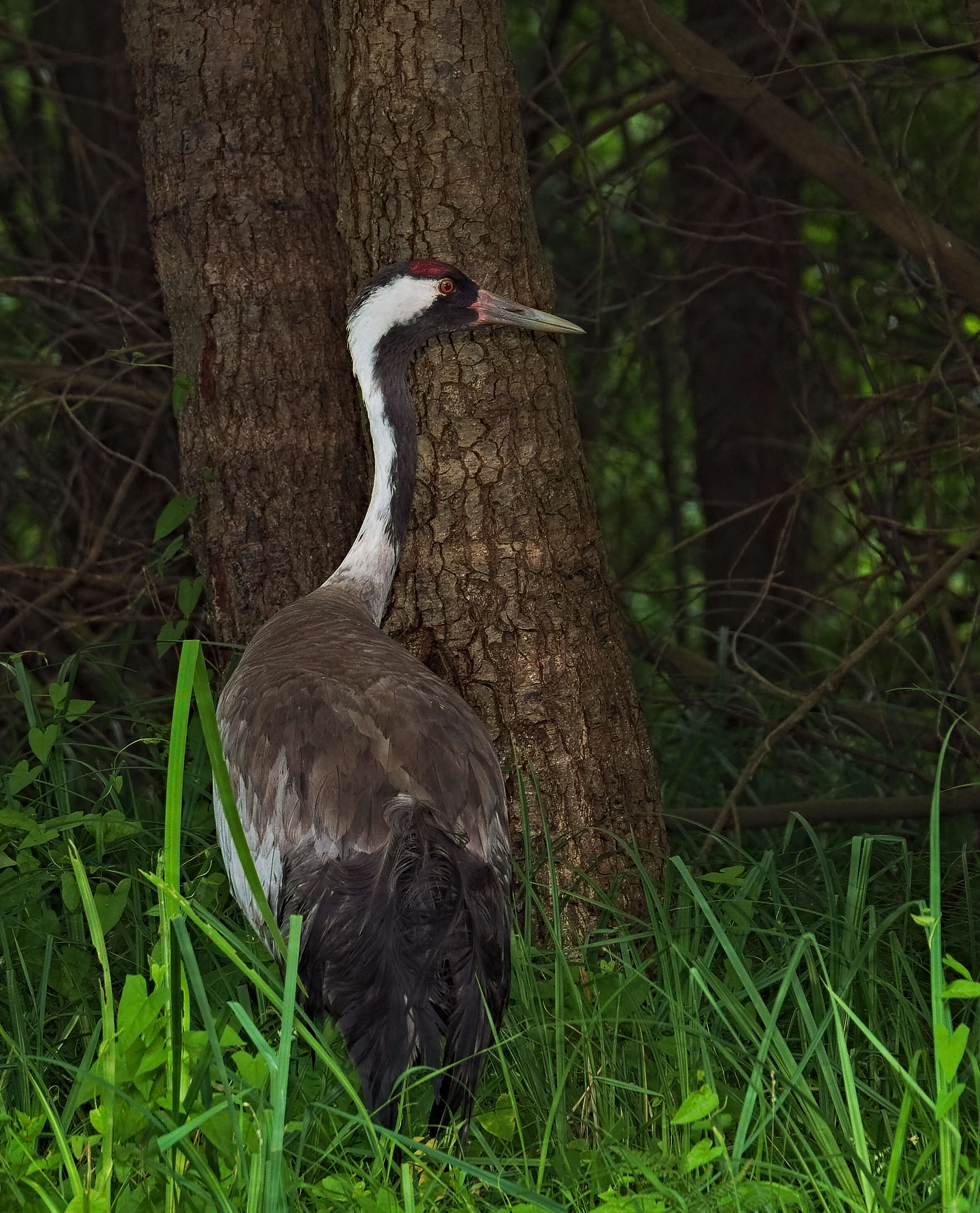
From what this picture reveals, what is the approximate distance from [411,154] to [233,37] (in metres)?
0.85

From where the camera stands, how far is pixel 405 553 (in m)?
3.65

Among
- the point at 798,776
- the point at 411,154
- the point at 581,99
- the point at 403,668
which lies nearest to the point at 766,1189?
the point at 403,668

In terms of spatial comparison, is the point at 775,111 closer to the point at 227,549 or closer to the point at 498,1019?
the point at 227,549

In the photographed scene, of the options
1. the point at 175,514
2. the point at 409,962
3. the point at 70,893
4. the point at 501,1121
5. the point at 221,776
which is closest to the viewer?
the point at 221,776

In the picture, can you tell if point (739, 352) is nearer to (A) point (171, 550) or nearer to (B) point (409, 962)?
(A) point (171, 550)

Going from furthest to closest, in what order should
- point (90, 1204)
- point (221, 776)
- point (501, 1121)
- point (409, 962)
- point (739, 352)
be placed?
1. point (739, 352)
2. point (501, 1121)
3. point (409, 962)
4. point (90, 1204)
5. point (221, 776)

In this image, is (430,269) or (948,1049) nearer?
(948,1049)

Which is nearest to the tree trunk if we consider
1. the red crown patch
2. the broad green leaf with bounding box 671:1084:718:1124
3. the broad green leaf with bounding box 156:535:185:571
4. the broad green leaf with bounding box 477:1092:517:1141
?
the broad green leaf with bounding box 156:535:185:571

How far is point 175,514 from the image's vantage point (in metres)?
3.96

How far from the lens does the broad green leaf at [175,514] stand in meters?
3.90

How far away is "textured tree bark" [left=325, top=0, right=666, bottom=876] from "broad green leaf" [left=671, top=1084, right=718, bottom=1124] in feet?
4.03

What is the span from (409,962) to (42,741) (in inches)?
51.6

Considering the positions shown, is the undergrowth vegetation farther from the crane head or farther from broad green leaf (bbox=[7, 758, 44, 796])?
the crane head

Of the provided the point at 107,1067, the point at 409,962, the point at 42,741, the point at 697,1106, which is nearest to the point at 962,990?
the point at 697,1106
